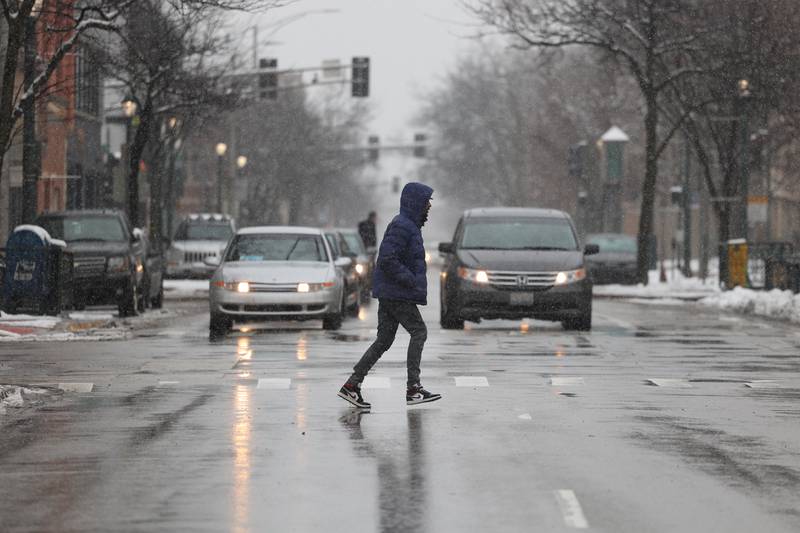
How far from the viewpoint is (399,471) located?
11586mm

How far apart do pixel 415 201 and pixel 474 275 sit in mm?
11303

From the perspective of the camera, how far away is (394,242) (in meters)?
15.6

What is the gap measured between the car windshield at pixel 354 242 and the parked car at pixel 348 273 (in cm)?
354

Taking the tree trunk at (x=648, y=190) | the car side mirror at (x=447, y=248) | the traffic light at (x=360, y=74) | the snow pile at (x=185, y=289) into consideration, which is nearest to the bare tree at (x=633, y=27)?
the tree trunk at (x=648, y=190)

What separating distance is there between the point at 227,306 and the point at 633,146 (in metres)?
69.0

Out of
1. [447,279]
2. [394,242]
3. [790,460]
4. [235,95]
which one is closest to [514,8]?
[235,95]

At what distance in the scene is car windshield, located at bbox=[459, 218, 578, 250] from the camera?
2811 cm

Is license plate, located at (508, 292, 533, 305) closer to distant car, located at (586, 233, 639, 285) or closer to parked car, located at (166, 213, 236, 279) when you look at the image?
parked car, located at (166, 213, 236, 279)

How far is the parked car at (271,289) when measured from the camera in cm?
2644

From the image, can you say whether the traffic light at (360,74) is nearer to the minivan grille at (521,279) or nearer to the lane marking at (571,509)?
the minivan grille at (521,279)

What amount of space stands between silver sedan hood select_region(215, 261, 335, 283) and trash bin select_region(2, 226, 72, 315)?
373 centimetres

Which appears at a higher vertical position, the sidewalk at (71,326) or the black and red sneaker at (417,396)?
the black and red sneaker at (417,396)

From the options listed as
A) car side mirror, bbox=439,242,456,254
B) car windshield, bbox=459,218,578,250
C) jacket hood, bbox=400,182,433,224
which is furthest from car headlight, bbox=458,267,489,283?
jacket hood, bbox=400,182,433,224

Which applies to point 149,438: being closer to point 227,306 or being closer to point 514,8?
point 227,306
